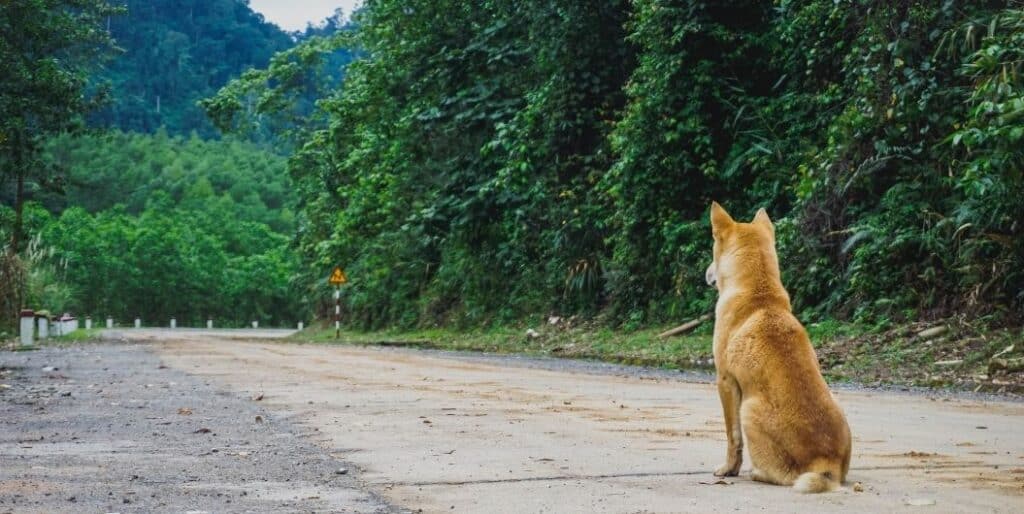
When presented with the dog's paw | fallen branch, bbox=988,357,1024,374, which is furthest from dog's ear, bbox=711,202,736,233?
fallen branch, bbox=988,357,1024,374

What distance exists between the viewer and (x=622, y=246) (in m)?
25.2

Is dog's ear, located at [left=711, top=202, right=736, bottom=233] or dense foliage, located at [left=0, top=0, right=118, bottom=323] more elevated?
dense foliage, located at [left=0, top=0, right=118, bottom=323]

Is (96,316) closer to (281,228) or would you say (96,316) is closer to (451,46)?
(281,228)

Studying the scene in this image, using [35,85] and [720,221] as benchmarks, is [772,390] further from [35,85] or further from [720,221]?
[35,85]

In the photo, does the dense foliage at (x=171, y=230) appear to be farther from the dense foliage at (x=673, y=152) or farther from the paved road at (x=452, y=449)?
the paved road at (x=452, y=449)

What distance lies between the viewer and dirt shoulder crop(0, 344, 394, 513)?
5.66m

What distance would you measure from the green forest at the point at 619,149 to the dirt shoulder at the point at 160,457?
847 centimetres

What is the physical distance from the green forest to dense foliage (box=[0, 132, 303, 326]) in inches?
1872

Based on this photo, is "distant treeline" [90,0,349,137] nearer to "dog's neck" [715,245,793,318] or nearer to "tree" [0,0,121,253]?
"tree" [0,0,121,253]

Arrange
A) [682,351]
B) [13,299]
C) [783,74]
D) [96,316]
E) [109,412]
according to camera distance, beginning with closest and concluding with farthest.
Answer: [109,412] → [682,351] → [783,74] → [13,299] → [96,316]

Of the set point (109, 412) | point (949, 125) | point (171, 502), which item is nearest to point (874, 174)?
point (949, 125)

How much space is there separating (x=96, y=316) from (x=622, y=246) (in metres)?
83.1

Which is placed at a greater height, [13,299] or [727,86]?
[727,86]

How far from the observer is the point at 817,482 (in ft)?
18.2
